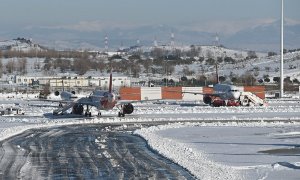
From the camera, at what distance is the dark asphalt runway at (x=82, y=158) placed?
73.2 ft

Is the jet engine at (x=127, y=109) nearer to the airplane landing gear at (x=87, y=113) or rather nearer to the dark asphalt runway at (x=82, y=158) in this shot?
the airplane landing gear at (x=87, y=113)

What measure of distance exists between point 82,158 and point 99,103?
31125mm

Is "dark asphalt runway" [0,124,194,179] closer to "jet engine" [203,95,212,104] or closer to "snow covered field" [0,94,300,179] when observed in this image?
"snow covered field" [0,94,300,179]

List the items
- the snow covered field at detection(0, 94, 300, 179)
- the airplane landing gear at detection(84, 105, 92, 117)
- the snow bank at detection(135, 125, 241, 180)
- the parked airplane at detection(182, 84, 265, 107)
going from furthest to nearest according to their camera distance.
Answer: the parked airplane at detection(182, 84, 265, 107)
the airplane landing gear at detection(84, 105, 92, 117)
the snow covered field at detection(0, 94, 300, 179)
the snow bank at detection(135, 125, 241, 180)

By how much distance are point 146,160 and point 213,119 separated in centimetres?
2843

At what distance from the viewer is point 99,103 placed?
58062 mm

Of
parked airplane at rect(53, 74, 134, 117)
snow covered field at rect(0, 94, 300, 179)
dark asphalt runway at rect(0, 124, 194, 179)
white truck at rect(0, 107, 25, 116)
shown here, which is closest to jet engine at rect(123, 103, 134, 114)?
parked airplane at rect(53, 74, 134, 117)

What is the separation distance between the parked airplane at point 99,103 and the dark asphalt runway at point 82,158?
53.4 ft

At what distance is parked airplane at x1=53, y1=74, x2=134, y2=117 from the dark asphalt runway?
53.4 feet

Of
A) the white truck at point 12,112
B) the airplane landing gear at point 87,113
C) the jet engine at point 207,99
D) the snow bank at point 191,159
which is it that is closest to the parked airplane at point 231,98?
the jet engine at point 207,99

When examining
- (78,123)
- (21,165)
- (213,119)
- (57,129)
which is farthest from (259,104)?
(21,165)

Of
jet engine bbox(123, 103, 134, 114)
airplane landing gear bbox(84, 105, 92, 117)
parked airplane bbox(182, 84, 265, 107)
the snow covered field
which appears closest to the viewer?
the snow covered field

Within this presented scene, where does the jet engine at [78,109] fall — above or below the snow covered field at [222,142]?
above

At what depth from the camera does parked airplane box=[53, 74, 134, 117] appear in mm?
57219
